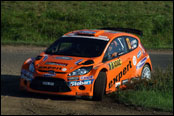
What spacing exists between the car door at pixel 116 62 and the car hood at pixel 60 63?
550 millimetres

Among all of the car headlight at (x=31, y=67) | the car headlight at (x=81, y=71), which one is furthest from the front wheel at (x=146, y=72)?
Result: the car headlight at (x=31, y=67)

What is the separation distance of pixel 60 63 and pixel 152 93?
86.3 inches

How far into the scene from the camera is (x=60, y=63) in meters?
9.62

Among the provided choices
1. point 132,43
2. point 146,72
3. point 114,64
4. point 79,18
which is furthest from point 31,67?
point 79,18

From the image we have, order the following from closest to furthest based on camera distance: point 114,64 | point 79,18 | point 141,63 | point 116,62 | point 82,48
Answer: point 114,64 → point 116,62 → point 82,48 → point 141,63 → point 79,18

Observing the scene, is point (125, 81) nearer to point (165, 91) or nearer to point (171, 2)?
point (165, 91)

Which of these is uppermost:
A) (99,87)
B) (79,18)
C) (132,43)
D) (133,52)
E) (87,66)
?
(79,18)

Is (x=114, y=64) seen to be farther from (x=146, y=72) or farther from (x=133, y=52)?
(x=146, y=72)

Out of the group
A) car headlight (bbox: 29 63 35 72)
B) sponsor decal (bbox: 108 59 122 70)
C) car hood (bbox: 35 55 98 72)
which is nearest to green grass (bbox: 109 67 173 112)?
sponsor decal (bbox: 108 59 122 70)

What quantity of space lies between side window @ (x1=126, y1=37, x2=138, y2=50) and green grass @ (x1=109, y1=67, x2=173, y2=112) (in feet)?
2.84

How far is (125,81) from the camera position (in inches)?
422

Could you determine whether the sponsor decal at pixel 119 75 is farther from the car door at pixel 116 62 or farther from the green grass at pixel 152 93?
the green grass at pixel 152 93

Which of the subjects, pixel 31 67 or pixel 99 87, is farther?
pixel 31 67

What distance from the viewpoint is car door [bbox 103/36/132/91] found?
A: 1008 cm
